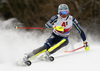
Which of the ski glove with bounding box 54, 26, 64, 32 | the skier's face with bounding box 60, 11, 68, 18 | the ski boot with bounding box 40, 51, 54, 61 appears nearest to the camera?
the ski boot with bounding box 40, 51, 54, 61

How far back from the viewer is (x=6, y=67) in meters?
2.96

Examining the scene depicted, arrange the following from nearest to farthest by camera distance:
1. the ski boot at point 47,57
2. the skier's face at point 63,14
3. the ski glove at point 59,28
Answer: the ski boot at point 47,57 → the ski glove at point 59,28 → the skier's face at point 63,14

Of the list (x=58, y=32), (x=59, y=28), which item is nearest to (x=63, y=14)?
(x=59, y=28)

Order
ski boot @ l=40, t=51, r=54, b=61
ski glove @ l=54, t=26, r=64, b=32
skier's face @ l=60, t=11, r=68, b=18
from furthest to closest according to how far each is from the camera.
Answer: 1. skier's face @ l=60, t=11, r=68, b=18
2. ski glove @ l=54, t=26, r=64, b=32
3. ski boot @ l=40, t=51, r=54, b=61

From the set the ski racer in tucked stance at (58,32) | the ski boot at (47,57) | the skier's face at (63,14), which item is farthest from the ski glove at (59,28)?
the ski boot at (47,57)

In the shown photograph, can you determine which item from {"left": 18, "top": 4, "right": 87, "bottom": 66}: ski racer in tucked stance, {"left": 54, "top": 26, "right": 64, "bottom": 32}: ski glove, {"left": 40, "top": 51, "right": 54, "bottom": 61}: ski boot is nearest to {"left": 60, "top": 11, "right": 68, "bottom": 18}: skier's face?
{"left": 18, "top": 4, "right": 87, "bottom": 66}: ski racer in tucked stance

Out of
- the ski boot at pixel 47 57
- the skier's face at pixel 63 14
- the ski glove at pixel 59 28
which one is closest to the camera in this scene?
the ski boot at pixel 47 57

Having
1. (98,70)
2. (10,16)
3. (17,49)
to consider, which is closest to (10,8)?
(10,16)

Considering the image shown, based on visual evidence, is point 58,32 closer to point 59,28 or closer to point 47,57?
point 59,28

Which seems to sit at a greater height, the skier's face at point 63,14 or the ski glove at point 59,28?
the skier's face at point 63,14

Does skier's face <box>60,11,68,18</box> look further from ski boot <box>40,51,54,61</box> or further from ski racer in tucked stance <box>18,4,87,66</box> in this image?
ski boot <box>40,51,54,61</box>

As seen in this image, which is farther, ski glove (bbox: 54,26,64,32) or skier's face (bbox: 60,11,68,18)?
skier's face (bbox: 60,11,68,18)

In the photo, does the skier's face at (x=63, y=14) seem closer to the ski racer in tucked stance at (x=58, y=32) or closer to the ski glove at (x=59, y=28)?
the ski racer in tucked stance at (x=58, y=32)

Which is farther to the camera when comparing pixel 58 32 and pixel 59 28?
pixel 58 32
